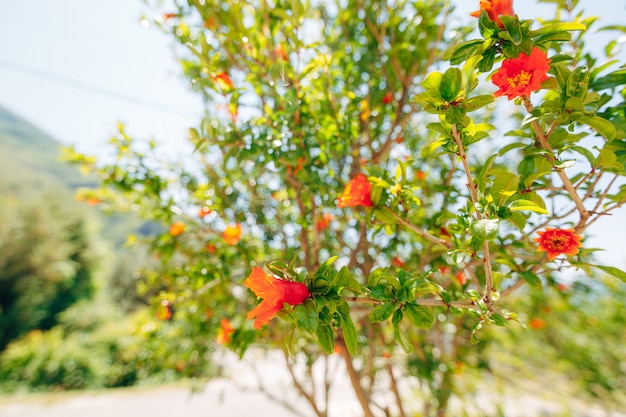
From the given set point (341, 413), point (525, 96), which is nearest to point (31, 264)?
point (341, 413)

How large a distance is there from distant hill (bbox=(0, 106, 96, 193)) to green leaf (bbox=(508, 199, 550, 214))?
59051 mm

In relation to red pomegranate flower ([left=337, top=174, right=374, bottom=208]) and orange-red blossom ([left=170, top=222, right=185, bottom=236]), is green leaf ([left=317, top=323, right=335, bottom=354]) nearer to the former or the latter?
red pomegranate flower ([left=337, top=174, right=374, bottom=208])

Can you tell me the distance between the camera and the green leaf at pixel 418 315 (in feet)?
2.43

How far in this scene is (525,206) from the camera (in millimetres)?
713

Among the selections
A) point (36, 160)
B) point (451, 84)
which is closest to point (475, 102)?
point (451, 84)

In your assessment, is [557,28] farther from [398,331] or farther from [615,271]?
[398,331]

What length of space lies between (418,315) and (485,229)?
269 mm

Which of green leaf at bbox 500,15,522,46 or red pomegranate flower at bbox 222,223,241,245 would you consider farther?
red pomegranate flower at bbox 222,223,241,245

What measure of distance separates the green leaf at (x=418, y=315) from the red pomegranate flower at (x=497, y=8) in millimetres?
711

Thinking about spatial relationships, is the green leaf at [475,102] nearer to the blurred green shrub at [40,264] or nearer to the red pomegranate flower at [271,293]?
the red pomegranate flower at [271,293]

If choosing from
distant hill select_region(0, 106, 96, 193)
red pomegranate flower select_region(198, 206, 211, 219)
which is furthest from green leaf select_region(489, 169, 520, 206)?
distant hill select_region(0, 106, 96, 193)

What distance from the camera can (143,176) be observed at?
1.64 meters

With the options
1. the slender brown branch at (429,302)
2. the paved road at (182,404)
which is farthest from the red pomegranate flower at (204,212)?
the paved road at (182,404)

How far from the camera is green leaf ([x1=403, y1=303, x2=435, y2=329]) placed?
29.1 inches
